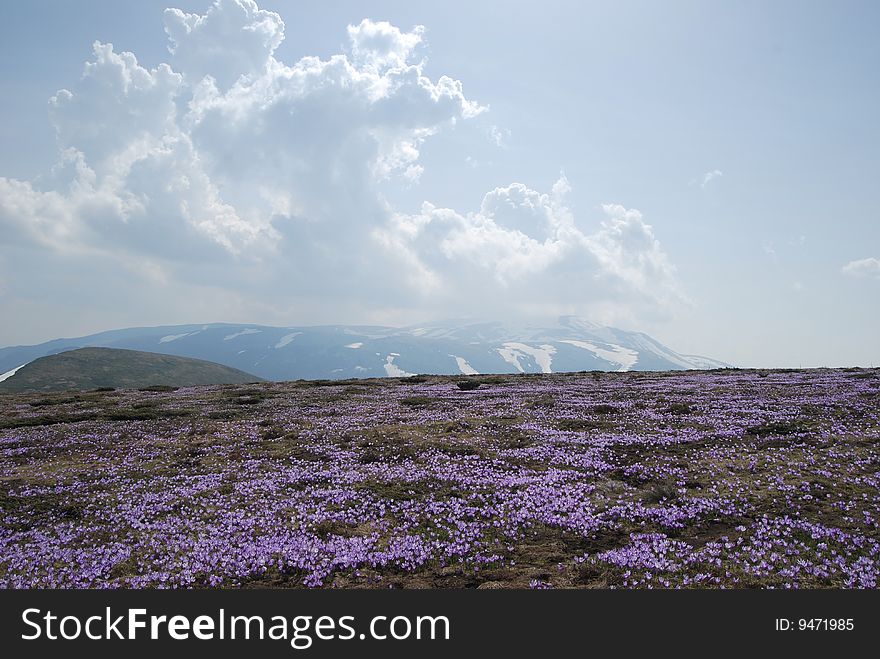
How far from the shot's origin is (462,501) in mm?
12828

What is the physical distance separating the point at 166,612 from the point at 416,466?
939cm

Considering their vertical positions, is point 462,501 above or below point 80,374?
below

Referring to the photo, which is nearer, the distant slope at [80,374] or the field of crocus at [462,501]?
the field of crocus at [462,501]

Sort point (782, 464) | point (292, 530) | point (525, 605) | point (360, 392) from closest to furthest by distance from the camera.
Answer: point (525, 605), point (292, 530), point (782, 464), point (360, 392)

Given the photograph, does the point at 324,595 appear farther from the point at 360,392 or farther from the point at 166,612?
the point at 360,392

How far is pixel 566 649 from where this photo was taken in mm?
6914

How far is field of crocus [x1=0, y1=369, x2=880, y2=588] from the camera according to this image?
907cm

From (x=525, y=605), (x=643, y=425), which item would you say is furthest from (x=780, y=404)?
(x=525, y=605)

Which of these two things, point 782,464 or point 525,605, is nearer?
point 525,605

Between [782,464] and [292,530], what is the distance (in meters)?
15.0

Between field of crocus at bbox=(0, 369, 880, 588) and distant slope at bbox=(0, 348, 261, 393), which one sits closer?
field of crocus at bbox=(0, 369, 880, 588)

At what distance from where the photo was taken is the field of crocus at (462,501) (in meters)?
9.07

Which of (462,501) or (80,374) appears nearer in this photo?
(462,501)

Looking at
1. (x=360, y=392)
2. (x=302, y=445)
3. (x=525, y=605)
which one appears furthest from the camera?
(x=360, y=392)
